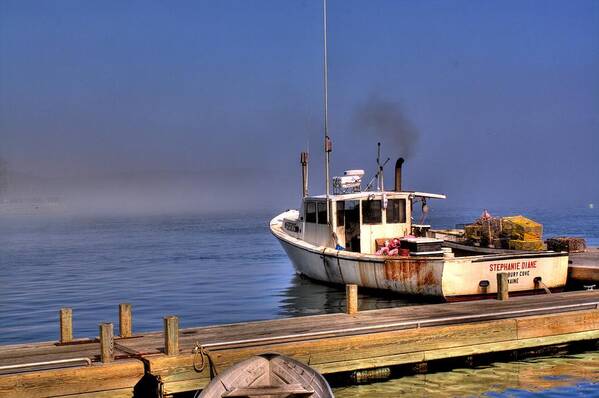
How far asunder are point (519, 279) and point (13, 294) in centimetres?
A: 2430

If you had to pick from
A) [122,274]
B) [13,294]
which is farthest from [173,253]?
[13,294]

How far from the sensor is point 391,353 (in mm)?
15398

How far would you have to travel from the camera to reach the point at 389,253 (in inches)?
1045

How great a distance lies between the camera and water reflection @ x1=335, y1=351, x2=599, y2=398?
51.0ft

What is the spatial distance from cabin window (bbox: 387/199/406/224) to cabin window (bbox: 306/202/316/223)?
127 inches

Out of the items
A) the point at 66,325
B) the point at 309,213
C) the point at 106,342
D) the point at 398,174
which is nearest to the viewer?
the point at 106,342

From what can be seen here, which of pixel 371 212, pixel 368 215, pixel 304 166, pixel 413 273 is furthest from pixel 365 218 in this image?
pixel 304 166

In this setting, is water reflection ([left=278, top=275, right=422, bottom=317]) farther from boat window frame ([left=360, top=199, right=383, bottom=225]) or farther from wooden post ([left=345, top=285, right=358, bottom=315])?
wooden post ([left=345, top=285, right=358, bottom=315])

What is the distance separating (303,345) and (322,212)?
15.3 m

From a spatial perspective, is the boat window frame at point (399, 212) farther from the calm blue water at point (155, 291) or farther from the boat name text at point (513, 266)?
the boat name text at point (513, 266)

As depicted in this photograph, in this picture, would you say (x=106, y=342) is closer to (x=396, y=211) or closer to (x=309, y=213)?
(x=396, y=211)

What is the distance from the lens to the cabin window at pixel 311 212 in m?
30.5

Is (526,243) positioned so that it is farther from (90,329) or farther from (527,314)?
(90,329)

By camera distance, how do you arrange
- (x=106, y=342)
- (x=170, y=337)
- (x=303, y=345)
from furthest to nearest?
(x=303, y=345) < (x=170, y=337) < (x=106, y=342)
